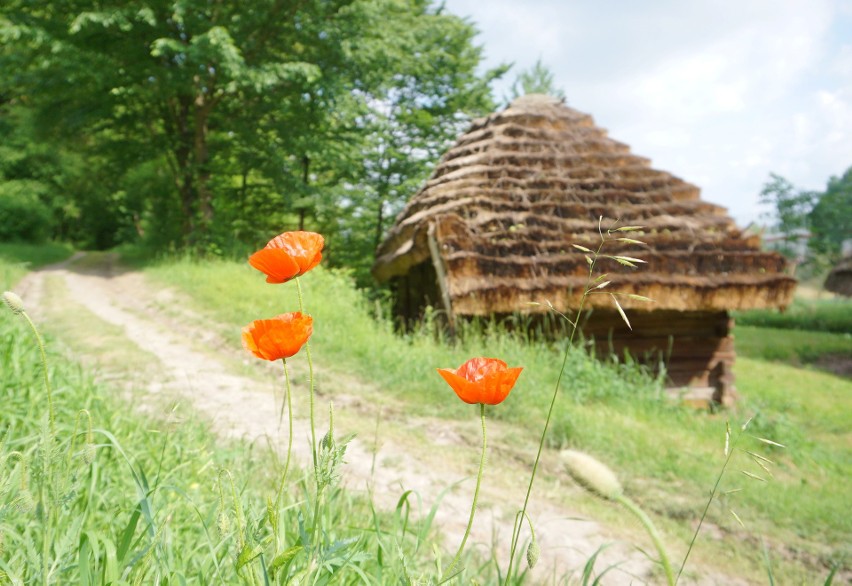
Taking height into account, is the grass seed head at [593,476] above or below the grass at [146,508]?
above

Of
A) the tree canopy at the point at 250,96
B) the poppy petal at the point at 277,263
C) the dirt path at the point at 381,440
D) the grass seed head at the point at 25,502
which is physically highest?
the tree canopy at the point at 250,96

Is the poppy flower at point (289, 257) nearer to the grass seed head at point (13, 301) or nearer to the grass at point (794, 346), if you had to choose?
the grass seed head at point (13, 301)

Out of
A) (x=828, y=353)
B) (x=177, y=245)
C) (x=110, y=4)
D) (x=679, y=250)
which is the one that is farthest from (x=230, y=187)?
(x=828, y=353)

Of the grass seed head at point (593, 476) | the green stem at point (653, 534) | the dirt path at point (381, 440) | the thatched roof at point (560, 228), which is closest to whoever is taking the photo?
the green stem at point (653, 534)

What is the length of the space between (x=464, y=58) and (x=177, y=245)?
9820 millimetres

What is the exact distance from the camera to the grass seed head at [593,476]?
2.68ft

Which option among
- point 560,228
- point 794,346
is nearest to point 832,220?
point 794,346

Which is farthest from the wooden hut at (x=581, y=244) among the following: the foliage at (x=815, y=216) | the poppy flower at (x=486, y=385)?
the foliage at (x=815, y=216)

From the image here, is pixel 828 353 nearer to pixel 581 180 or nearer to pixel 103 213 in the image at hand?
pixel 581 180

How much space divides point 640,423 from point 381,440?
236cm

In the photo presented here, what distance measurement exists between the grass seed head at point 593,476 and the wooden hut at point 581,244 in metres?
5.59

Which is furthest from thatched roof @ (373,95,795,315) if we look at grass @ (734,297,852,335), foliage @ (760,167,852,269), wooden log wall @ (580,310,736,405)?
foliage @ (760,167,852,269)

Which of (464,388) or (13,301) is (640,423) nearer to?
(464,388)

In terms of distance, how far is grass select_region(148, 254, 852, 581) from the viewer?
362cm
